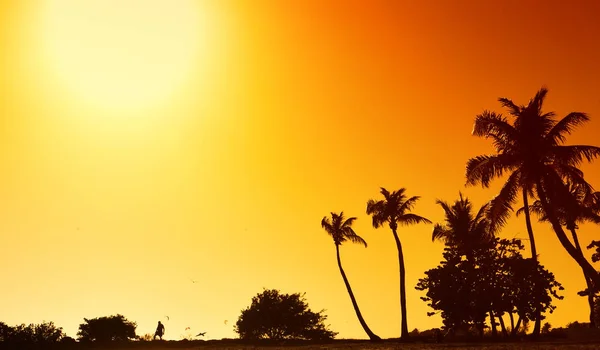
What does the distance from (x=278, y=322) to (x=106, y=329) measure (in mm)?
19660

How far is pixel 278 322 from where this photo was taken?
217ft

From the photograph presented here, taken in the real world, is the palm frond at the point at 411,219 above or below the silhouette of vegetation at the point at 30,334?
above

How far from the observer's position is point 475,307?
4703 cm

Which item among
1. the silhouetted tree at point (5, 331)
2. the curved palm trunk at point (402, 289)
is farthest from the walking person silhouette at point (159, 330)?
the curved palm trunk at point (402, 289)

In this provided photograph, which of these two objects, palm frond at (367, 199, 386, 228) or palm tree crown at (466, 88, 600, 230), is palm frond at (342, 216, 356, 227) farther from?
palm tree crown at (466, 88, 600, 230)

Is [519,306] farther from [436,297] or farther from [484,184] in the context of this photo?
[484,184]

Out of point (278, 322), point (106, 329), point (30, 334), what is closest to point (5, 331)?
point (30, 334)

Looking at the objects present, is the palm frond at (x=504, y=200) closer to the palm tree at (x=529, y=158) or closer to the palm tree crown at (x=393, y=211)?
the palm tree at (x=529, y=158)

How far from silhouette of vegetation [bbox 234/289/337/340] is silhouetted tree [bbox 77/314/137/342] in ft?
47.5

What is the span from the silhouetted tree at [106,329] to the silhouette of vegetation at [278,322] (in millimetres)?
14491

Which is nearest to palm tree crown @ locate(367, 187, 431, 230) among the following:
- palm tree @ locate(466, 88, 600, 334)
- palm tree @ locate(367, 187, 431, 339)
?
palm tree @ locate(367, 187, 431, 339)

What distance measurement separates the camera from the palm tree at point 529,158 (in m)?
29.4

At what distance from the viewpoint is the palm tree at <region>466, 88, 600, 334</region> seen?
96.4 feet

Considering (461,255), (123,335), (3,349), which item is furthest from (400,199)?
(3,349)
